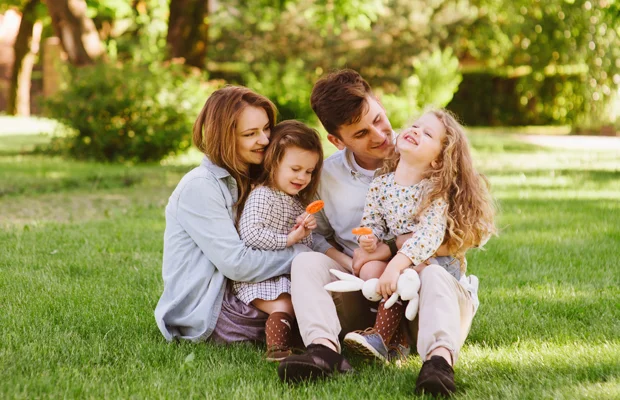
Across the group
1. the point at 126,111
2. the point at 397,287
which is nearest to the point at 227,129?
the point at 397,287

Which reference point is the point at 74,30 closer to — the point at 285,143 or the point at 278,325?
the point at 285,143

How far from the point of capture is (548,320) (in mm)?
3852

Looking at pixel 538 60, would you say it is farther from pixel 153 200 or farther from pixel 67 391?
pixel 67 391

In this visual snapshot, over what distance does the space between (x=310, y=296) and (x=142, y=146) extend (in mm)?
8341

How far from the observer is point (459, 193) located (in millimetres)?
3217

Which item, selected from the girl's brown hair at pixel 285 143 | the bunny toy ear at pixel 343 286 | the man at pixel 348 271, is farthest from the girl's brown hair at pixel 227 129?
the bunny toy ear at pixel 343 286

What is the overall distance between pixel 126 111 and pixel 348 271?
8.08 meters

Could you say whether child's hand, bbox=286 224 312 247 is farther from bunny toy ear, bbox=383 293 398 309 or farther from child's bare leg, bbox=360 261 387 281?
bunny toy ear, bbox=383 293 398 309

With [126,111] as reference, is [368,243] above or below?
above

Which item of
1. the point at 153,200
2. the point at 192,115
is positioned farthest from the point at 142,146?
the point at 153,200

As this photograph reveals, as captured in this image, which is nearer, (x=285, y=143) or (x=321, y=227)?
(x=285, y=143)

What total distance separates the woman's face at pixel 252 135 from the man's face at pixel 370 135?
36cm

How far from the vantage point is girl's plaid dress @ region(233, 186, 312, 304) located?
341 cm

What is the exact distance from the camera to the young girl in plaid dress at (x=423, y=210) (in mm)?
3141
